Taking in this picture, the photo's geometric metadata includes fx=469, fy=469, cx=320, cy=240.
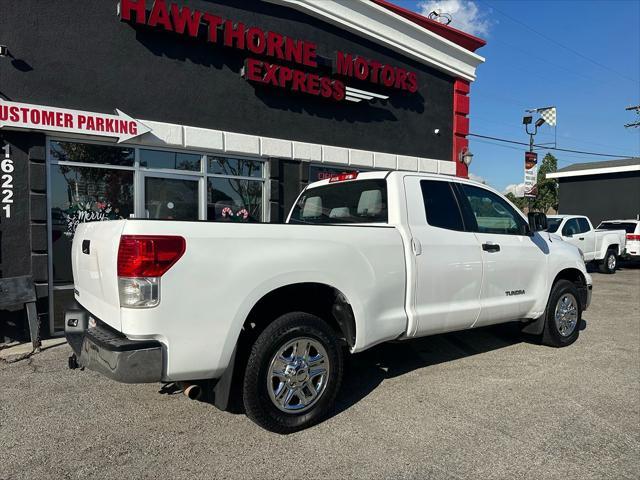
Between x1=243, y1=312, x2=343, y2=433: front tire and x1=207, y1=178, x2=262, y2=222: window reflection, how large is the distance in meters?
4.87

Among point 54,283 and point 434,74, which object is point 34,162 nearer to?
point 54,283

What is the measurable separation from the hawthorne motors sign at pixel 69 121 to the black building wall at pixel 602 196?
2427 cm

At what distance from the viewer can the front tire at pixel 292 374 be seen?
3.21 m

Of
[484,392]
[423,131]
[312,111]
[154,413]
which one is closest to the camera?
[154,413]

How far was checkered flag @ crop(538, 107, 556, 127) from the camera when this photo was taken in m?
21.5

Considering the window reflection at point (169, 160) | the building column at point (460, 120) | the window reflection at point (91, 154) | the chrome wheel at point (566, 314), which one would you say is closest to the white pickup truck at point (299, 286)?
the chrome wheel at point (566, 314)

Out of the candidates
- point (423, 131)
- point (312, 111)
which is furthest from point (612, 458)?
point (423, 131)

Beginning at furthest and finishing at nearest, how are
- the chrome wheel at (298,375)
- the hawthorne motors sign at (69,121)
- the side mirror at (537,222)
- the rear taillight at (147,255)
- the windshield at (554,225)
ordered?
the windshield at (554,225) < the hawthorne motors sign at (69,121) < the side mirror at (537,222) < the chrome wheel at (298,375) < the rear taillight at (147,255)

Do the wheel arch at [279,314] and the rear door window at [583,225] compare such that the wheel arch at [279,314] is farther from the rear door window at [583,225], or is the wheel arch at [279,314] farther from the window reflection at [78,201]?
the rear door window at [583,225]

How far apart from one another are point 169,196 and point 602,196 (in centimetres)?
2421

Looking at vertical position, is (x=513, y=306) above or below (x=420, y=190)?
below

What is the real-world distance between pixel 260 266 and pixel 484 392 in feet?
8.04

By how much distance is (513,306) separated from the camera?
5.02 meters

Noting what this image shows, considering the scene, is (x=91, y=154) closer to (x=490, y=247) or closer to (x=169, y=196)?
(x=169, y=196)
